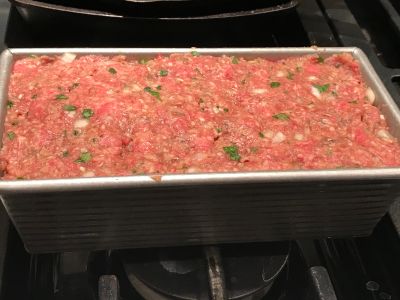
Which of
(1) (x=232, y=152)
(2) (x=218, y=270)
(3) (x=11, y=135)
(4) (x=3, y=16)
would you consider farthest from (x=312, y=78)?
(4) (x=3, y=16)

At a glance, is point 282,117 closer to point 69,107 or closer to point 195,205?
point 195,205

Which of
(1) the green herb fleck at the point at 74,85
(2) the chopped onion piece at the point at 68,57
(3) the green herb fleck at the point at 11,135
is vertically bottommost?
(3) the green herb fleck at the point at 11,135

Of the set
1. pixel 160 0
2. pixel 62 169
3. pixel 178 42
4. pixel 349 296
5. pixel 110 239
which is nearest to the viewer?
pixel 62 169

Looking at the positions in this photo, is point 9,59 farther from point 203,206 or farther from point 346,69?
point 346,69

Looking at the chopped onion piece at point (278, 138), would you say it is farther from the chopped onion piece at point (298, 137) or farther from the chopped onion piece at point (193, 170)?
the chopped onion piece at point (193, 170)

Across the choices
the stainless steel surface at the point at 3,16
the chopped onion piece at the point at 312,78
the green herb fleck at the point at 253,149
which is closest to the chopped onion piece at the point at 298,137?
the green herb fleck at the point at 253,149

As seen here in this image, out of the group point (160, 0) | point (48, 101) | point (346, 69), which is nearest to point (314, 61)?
point (346, 69)

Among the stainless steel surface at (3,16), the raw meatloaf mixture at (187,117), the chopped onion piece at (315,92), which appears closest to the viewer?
the raw meatloaf mixture at (187,117)

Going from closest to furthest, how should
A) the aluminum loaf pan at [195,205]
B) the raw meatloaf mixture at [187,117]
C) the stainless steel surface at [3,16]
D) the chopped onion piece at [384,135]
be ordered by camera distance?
the aluminum loaf pan at [195,205]
the raw meatloaf mixture at [187,117]
the chopped onion piece at [384,135]
the stainless steel surface at [3,16]
